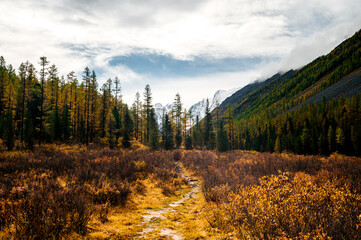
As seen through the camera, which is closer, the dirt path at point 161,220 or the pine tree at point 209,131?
the dirt path at point 161,220

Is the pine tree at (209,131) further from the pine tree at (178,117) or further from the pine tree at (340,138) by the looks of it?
the pine tree at (340,138)

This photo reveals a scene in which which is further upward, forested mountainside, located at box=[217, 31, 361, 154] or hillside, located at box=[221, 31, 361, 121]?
hillside, located at box=[221, 31, 361, 121]

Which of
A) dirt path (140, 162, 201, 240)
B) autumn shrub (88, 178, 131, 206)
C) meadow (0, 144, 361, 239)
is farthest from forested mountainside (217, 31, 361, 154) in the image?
autumn shrub (88, 178, 131, 206)

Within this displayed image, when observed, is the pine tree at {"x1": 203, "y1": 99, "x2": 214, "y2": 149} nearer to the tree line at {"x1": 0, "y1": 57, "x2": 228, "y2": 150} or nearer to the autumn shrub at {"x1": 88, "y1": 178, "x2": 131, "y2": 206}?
the tree line at {"x1": 0, "y1": 57, "x2": 228, "y2": 150}

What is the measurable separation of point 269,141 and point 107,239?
90287mm

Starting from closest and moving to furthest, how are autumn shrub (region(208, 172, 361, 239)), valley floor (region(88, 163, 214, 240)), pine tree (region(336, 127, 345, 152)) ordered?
autumn shrub (region(208, 172, 361, 239)), valley floor (region(88, 163, 214, 240)), pine tree (region(336, 127, 345, 152))

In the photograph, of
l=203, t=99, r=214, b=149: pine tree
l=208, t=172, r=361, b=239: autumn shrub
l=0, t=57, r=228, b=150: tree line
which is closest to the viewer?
l=208, t=172, r=361, b=239: autumn shrub

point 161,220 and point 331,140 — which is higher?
point 331,140

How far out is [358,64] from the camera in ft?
449

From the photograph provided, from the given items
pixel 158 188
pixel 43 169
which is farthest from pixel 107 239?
pixel 43 169

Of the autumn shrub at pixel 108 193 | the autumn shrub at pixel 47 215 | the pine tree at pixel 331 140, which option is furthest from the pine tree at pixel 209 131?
the autumn shrub at pixel 47 215

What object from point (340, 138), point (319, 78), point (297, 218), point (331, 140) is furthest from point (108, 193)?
point (319, 78)

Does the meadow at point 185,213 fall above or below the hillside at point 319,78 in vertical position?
below

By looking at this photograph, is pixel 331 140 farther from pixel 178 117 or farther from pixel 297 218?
pixel 297 218
